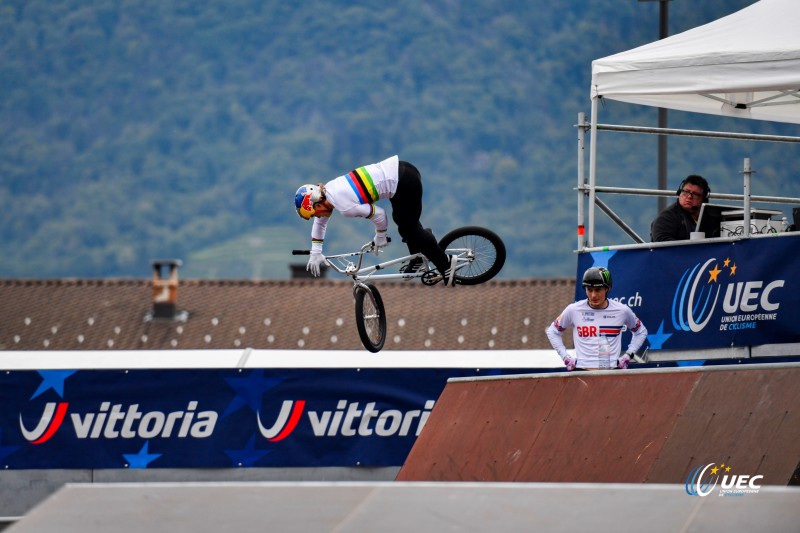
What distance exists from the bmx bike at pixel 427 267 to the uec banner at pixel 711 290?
1622 millimetres

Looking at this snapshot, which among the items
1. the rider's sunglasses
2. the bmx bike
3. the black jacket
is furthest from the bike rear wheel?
the rider's sunglasses

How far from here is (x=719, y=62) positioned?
14266 mm

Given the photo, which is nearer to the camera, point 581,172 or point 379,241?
point 379,241

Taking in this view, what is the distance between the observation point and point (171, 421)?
1911 cm

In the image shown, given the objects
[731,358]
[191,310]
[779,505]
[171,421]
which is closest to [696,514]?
[779,505]

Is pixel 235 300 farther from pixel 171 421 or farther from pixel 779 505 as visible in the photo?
pixel 779 505

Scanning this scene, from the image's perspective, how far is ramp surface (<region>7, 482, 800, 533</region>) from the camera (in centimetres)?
930

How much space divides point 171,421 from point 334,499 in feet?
30.1

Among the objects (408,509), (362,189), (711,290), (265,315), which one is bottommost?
(265,315)

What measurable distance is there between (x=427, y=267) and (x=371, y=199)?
100 cm

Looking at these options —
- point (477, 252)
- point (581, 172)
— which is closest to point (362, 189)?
point (477, 252)

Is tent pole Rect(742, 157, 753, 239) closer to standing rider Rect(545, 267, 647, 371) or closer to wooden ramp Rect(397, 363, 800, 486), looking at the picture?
standing rider Rect(545, 267, 647, 371)

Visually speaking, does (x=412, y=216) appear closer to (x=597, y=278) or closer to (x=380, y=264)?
(x=380, y=264)

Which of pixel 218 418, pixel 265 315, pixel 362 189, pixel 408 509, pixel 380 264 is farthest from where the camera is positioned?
pixel 265 315
